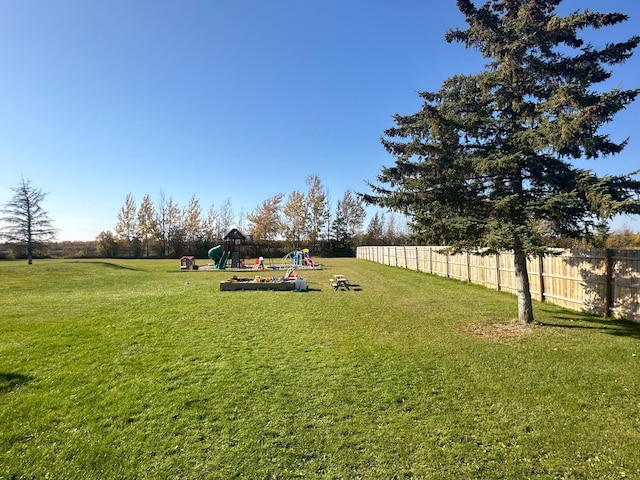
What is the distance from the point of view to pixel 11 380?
14.9ft

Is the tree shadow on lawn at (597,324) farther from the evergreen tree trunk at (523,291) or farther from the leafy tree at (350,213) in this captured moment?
the leafy tree at (350,213)

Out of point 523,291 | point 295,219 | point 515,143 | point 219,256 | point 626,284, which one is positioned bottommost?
point 523,291

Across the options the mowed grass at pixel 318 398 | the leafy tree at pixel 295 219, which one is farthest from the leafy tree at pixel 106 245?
the mowed grass at pixel 318 398

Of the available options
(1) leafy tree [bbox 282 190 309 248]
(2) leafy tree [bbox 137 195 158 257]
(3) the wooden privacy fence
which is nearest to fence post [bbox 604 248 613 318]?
(3) the wooden privacy fence

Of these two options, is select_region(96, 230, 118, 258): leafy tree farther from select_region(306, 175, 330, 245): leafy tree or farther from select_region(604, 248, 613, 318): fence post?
select_region(604, 248, 613, 318): fence post

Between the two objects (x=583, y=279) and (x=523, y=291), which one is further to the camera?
(x=583, y=279)

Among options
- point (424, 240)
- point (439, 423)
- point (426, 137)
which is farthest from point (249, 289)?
point (439, 423)

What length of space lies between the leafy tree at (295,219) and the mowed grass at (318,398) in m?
37.4

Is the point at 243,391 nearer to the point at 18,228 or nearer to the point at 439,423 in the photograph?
the point at 439,423

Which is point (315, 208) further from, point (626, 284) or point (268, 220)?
point (626, 284)

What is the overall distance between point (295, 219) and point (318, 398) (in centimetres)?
4162

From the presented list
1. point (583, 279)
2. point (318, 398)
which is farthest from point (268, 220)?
point (318, 398)

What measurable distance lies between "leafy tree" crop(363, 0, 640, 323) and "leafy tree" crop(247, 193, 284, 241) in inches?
1498

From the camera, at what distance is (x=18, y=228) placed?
1292 inches
